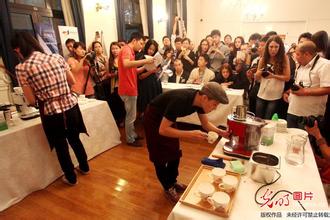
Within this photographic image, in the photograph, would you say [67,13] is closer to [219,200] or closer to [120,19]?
[120,19]

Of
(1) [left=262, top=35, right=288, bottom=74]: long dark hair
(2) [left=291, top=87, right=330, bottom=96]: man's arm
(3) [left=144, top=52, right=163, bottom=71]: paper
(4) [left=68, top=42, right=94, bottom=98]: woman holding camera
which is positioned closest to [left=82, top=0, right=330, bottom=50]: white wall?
(4) [left=68, top=42, right=94, bottom=98]: woman holding camera

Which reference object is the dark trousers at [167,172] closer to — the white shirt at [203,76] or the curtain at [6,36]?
the white shirt at [203,76]

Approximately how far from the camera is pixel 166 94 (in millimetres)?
1439

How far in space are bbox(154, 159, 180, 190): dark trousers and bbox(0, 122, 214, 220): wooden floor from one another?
0.17 m

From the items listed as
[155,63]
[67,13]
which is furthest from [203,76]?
[67,13]

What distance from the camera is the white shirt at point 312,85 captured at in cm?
168

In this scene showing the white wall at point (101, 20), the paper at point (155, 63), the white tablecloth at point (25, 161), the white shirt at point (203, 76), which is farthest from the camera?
the white wall at point (101, 20)

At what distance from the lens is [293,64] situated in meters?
3.10

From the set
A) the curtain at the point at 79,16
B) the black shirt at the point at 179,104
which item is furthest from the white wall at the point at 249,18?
the black shirt at the point at 179,104

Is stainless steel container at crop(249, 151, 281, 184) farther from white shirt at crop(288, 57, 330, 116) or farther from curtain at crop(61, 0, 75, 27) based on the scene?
curtain at crop(61, 0, 75, 27)

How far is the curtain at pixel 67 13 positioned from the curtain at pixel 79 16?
0.30 ft

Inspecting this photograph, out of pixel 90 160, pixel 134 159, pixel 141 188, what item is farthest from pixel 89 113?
pixel 141 188

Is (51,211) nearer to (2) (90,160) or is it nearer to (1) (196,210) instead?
(2) (90,160)

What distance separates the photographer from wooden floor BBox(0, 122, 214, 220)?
5.66 ft
